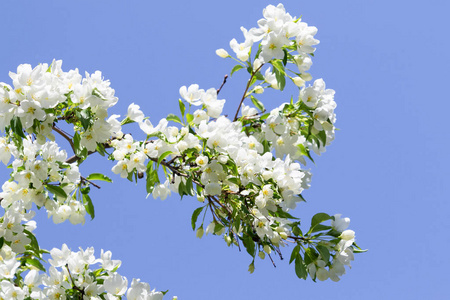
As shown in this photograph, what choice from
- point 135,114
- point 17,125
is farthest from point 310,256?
point 17,125

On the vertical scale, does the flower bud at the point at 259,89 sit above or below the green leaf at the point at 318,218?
above

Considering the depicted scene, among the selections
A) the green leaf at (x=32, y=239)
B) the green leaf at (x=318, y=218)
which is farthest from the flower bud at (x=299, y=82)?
the green leaf at (x=32, y=239)

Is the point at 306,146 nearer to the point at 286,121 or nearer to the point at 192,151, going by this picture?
the point at 286,121

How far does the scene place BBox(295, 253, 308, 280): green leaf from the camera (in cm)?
313

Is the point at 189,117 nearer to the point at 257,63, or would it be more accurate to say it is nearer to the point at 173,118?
the point at 173,118

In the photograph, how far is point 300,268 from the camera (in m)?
3.13

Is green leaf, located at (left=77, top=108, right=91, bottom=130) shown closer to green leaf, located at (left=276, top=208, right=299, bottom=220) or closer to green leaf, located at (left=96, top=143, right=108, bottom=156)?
green leaf, located at (left=96, top=143, right=108, bottom=156)

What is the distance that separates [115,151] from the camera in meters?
3.09

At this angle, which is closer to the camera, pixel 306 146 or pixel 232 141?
pixel 232 141

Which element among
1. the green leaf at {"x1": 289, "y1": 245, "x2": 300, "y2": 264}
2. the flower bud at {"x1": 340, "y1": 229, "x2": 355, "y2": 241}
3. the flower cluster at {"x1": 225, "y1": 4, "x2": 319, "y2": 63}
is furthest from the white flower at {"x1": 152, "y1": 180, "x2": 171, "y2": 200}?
the flower bud at {"x1": 340, "y1": 229, "x2": 355, "y2": 241}

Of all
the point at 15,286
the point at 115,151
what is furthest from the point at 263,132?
the point at 15,286

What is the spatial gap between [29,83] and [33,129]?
22 cm

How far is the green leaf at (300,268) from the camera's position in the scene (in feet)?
10.3

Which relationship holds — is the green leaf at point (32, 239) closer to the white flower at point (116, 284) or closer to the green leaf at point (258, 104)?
the white flower at point (116, 284)
